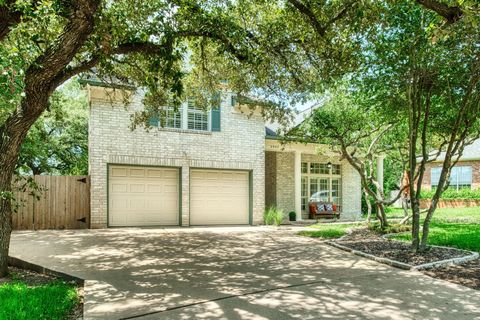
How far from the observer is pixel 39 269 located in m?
6.56

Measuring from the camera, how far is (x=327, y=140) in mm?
12164

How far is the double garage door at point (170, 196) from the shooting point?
13000 mm

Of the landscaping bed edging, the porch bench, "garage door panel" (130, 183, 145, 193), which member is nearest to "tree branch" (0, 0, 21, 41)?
"garage door panel" (130, 183, 145, 193)

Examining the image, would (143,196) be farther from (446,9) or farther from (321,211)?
(446,9)

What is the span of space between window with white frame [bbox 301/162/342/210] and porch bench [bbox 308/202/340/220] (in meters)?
0.41

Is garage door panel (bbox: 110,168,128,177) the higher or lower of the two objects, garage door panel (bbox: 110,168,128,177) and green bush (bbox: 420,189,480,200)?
the higher

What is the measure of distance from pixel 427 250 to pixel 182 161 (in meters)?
8.77

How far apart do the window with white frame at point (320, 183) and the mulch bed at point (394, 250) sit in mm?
6949

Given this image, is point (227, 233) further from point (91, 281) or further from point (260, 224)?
point (91, 281)

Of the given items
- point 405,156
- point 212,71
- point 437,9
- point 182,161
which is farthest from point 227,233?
point 437,9

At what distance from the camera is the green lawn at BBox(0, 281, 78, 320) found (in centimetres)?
420

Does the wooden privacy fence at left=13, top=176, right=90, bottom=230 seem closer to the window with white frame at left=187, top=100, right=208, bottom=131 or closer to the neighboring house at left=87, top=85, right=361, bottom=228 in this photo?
the neighboring house at left=87, top=85, right=361, bottom=228

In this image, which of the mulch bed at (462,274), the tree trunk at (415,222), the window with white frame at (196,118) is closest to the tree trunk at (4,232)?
the mulch bed at (462,274)

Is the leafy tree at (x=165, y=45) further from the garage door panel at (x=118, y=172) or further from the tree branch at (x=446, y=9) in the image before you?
the garage door panel at (x=118, y=172)
